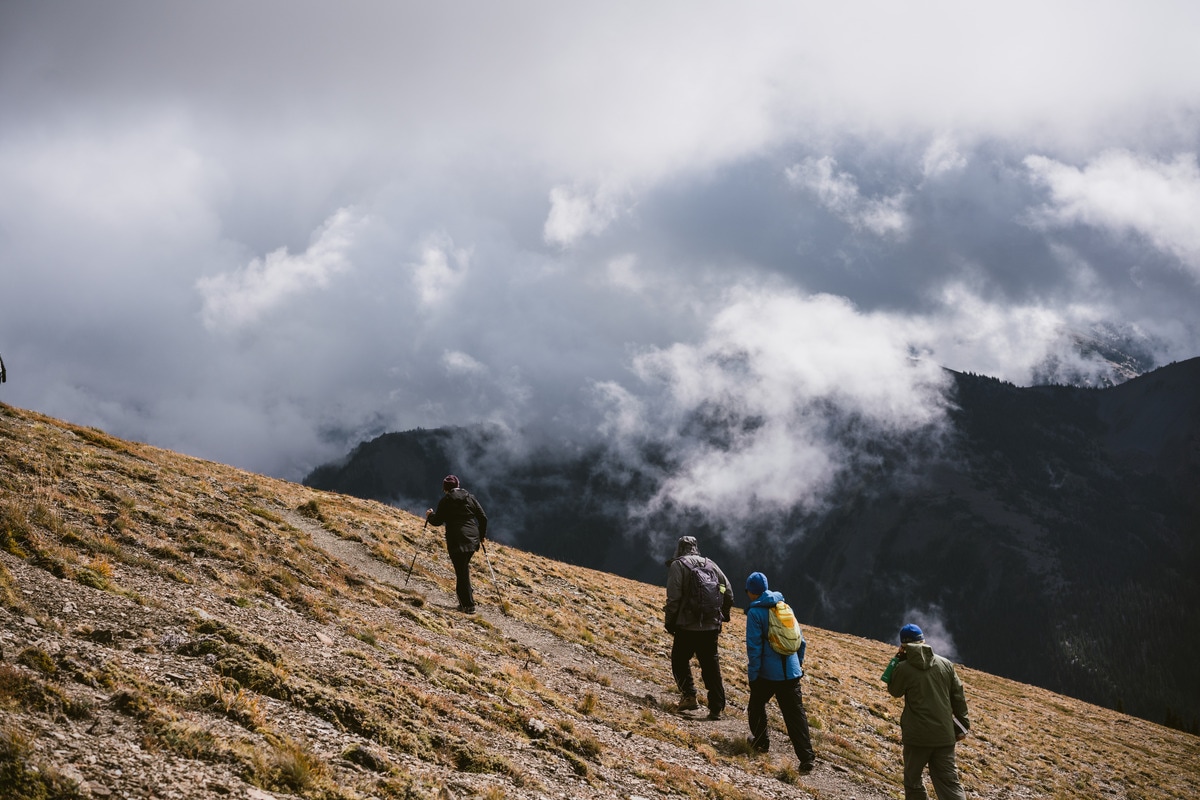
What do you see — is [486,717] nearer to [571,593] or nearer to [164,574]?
[164,574]

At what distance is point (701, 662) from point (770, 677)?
8.01 ft

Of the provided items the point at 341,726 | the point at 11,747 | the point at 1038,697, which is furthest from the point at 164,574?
the point at 1038,697

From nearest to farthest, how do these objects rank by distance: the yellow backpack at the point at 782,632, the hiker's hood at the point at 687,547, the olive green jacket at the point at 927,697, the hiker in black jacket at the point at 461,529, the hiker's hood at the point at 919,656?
the olive green jacket at the point at 927,697
the hiker's hood at the point at 919,656
the yellow backpack at the point at 782,632
the hiker's hood at the point at 687,547
the hiker in black jacket at the point at 461,529

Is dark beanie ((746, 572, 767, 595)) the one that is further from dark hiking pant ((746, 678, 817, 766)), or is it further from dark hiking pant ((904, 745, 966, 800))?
dark hiking pant ((904, 745, 966, 800))

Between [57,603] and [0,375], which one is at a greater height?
[0,375]

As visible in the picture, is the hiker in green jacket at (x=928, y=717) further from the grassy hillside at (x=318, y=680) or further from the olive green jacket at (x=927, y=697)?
the grassy hillside at (x=318, y=680)

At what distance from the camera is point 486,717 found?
12141mm

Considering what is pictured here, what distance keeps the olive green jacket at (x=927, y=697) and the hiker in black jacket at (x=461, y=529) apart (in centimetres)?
1197

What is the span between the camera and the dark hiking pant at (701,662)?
16500mm

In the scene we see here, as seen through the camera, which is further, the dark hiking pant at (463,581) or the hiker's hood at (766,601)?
the dark hiking pant at (463,581)

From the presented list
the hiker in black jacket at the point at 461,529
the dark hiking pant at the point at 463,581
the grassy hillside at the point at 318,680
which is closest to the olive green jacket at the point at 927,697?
the grassy hillside at the point at 318,680

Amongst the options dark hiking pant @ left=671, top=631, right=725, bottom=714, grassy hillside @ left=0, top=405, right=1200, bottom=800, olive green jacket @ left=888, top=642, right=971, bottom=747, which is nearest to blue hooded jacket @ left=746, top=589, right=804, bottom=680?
dark hiking pant @ left=671, top=631, right=725, bottom=714

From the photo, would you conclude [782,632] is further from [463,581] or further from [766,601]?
[463,581]

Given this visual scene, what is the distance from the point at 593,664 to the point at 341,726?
11.2 m
